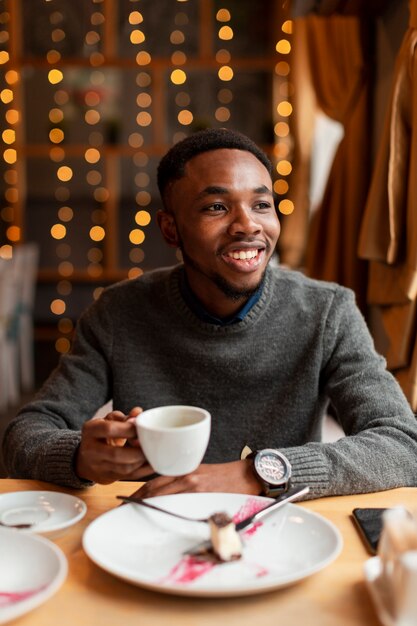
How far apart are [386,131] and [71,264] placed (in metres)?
4.26

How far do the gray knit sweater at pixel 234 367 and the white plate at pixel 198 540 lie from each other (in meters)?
0.46

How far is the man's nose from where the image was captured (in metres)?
1.44

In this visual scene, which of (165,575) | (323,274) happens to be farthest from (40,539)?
(323,274)

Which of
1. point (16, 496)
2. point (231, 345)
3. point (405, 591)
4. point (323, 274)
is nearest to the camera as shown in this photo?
point (405, 591)

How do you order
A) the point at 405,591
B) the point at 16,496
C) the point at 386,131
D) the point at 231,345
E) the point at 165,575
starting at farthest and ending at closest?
the point at 386,131 < the point at 231,345 < the point at 16,496 < the point at 165,575 < the point at 405,591

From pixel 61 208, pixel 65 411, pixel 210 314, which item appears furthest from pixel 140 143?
pixel 65 411

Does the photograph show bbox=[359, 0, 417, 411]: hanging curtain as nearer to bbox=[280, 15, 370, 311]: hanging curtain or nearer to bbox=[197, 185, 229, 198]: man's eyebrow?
bbox=[197, 185, 229, 198]: man's eyebrow

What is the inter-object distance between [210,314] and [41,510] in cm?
61

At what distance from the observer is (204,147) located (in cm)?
151

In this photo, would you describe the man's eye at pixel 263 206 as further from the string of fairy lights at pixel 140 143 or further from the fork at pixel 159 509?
the string of fairy lights at pixel 140 143

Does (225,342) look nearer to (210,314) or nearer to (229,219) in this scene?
(210,314)

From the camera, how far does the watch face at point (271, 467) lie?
117 centimetres

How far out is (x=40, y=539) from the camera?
35.6 inches

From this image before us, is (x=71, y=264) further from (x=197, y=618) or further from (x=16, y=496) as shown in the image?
(x=197, y=618)
